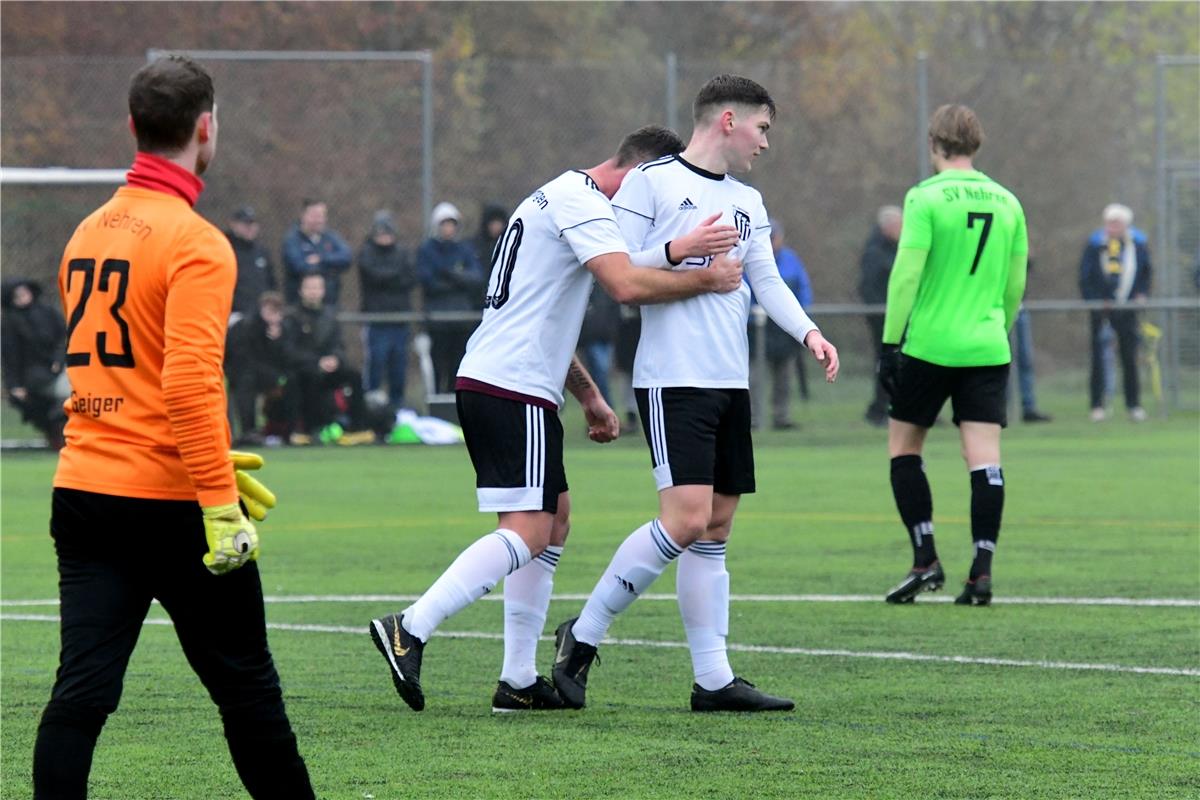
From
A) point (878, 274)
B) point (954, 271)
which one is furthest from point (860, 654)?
point (878, 274)

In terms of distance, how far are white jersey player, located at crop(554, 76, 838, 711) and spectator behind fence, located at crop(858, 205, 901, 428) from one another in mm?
15049

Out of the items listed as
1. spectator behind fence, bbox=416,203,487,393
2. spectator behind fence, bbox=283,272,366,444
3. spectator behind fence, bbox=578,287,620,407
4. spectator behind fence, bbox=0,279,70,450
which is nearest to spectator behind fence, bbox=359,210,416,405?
spectator behind fence, bbox=416,203,487,393

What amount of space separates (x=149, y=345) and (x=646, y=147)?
9.67ft

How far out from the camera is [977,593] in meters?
9.33

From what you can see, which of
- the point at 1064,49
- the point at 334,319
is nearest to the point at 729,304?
the point at 334,319

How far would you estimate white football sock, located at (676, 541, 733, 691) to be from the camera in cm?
691

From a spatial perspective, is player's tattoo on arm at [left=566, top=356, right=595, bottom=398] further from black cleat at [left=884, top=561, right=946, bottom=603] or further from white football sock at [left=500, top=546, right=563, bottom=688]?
black cleat at [left=884, top=561, right=946, bottom=603]

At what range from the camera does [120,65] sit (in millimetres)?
21734

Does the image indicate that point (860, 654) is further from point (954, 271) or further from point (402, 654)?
point (954, 271)

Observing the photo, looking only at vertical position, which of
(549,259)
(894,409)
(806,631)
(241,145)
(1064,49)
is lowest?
(806,631)

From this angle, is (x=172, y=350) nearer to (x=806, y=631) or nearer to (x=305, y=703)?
(x=305, y=703)

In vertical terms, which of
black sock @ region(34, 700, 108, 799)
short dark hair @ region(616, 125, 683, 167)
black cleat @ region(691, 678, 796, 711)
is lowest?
black cleat @ region(691, 678, 796, 711)

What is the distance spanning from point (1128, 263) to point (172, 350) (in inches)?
774

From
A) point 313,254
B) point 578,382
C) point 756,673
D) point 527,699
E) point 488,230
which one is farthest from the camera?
point 488,230
